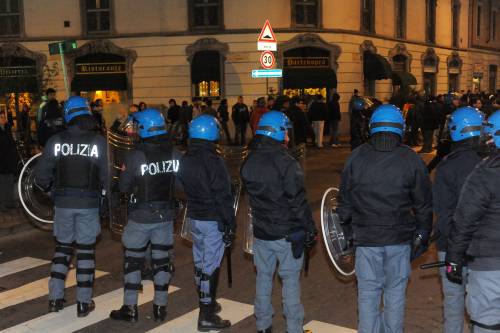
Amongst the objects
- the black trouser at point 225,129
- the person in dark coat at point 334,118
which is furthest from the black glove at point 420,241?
the black trouser at point 225,129

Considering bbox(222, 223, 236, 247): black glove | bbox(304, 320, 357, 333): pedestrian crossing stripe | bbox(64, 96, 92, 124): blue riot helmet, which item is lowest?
bbox(304, 320, 357, 333): pedestrian crossing stripe

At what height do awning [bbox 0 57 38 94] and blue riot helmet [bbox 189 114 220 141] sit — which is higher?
awning [bbox 0 57 38 94]

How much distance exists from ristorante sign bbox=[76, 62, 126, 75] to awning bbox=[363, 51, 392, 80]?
11.0 meters

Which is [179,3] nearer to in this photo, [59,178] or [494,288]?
[59,178]

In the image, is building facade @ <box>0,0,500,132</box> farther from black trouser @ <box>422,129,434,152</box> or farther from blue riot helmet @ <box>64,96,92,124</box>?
blue riot helmet @ <box>64,96,92,124</box>

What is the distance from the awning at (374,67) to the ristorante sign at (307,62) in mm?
2264

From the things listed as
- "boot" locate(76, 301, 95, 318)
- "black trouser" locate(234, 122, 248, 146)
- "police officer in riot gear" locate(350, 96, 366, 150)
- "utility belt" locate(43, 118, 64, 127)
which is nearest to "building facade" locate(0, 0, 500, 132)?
"black trouser" locate(234, 122, 248, 146)

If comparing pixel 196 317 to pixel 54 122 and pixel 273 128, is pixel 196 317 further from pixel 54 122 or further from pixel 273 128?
pixel 54 122

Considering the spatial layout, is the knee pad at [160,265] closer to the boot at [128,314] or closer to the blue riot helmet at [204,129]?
the boot at [128,314]

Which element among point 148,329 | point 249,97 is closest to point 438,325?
point 148,329

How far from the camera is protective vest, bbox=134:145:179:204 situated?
210 inches

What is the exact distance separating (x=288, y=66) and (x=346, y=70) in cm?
269

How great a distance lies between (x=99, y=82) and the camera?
84.8 ft

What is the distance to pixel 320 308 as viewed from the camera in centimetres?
582
